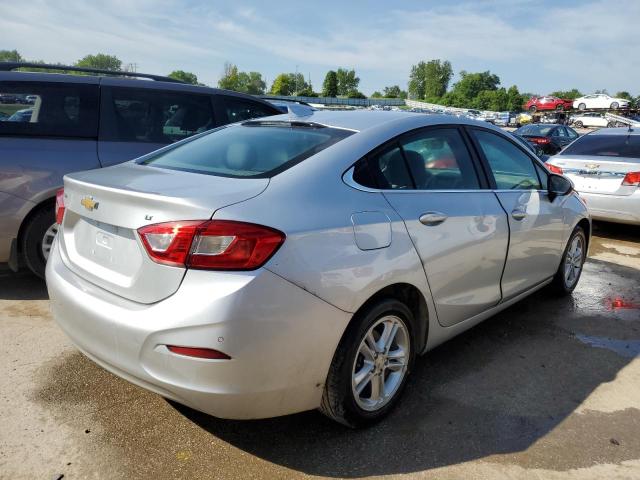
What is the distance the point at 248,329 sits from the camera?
2.11 meters

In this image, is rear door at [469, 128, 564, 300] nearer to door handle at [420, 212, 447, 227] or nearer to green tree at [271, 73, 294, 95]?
door handle at [420, 212, 447, 227]

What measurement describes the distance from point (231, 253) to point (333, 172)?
72 centimetres

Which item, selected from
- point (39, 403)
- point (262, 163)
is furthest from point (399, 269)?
point (39, 403)

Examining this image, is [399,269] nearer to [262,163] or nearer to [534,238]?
[262,163]

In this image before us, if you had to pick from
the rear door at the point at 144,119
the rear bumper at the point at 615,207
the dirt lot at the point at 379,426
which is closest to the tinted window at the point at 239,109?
the rear door at the point at 144,119

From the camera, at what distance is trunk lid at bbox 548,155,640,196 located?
7066 millimetres

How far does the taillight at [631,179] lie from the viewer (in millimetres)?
6927

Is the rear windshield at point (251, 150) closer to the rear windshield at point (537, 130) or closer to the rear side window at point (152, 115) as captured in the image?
the rear side window at point (152, 115)

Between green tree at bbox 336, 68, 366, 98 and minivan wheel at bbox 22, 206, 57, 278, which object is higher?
green tree at bbox 336, 68, 366, 98

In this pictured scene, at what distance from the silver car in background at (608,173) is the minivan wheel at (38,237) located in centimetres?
648

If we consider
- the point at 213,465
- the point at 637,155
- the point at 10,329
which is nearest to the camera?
the point at 213,465

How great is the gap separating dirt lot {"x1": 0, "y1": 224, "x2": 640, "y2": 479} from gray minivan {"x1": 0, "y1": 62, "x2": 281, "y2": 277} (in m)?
0.84

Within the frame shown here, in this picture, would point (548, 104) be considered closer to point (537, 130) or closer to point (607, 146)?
point (537, 130)

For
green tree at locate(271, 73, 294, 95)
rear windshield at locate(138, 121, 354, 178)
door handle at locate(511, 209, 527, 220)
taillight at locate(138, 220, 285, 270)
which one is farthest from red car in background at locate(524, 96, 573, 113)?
green tree at locate(271, 73, 294, 95)
